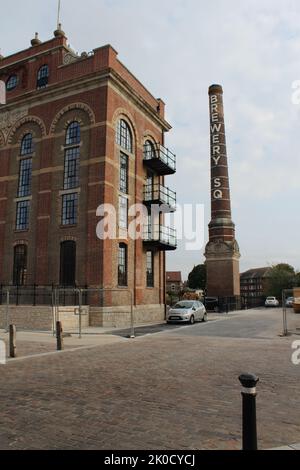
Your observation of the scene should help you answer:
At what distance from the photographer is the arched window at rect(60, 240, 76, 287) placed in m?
23.0

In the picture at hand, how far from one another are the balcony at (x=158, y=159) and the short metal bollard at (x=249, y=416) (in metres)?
23.8

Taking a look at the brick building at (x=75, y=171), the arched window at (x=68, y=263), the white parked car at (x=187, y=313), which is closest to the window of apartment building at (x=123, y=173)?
the brick building at (x=75, y=171)

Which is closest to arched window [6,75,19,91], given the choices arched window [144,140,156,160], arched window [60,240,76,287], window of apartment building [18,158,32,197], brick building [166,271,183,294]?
window of apartment building [18,158,32,197]

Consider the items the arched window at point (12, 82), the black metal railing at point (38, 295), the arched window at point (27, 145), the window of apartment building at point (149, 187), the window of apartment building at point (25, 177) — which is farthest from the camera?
the arched window at point (12, 82)

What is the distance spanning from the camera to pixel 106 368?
9.55 meters

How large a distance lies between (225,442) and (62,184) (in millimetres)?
21585

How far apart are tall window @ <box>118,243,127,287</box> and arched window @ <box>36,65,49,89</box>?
478 inches

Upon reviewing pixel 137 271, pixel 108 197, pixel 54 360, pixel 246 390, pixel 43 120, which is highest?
pixel 43 120

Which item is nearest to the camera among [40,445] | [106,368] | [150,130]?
[40,445]

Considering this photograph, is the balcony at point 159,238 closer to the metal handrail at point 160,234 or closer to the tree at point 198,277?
the metal handrail at point 160,234

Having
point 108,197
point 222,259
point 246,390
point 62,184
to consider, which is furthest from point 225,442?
point 222,259

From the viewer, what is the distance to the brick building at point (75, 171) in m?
23.2

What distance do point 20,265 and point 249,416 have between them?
2296 cm

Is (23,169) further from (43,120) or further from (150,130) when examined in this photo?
(150,130)
